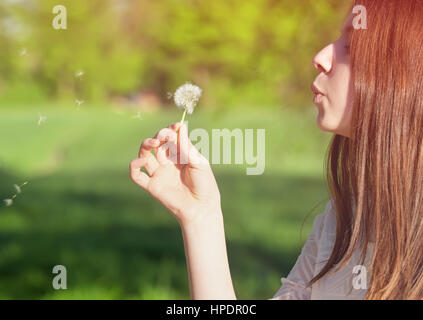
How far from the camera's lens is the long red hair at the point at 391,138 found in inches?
60.1

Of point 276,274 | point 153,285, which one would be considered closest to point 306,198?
point 276,274

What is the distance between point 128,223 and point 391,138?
6.53 meters

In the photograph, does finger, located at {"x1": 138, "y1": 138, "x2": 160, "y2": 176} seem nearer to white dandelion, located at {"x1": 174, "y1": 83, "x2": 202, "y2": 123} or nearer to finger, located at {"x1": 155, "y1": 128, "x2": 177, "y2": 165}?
finger, located at {"x1": 155, "y1": 128, "x2": 177, "y2": 165}

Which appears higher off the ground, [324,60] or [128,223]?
[324,60]

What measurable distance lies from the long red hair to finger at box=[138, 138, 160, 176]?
1.84 feet

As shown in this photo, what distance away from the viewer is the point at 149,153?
1584mm

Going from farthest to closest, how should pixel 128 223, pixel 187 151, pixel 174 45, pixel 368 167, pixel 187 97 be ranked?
pixel 174 45 < pixel 128 223 < pixel 187 97 < pixel 368 167 < pixel 187 151

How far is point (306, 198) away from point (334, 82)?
8.21 metres

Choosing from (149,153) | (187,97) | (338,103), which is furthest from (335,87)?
(149,153)

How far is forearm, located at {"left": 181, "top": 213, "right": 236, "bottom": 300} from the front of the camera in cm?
150

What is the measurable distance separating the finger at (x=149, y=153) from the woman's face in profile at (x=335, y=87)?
1.61ft

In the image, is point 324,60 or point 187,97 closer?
point 324,60

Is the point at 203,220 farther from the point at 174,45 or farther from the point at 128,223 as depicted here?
the point at 174,45

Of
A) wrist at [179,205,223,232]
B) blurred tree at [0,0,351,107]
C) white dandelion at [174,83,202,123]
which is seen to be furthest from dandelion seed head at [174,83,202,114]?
blurred tree at [0,0,351,107]
